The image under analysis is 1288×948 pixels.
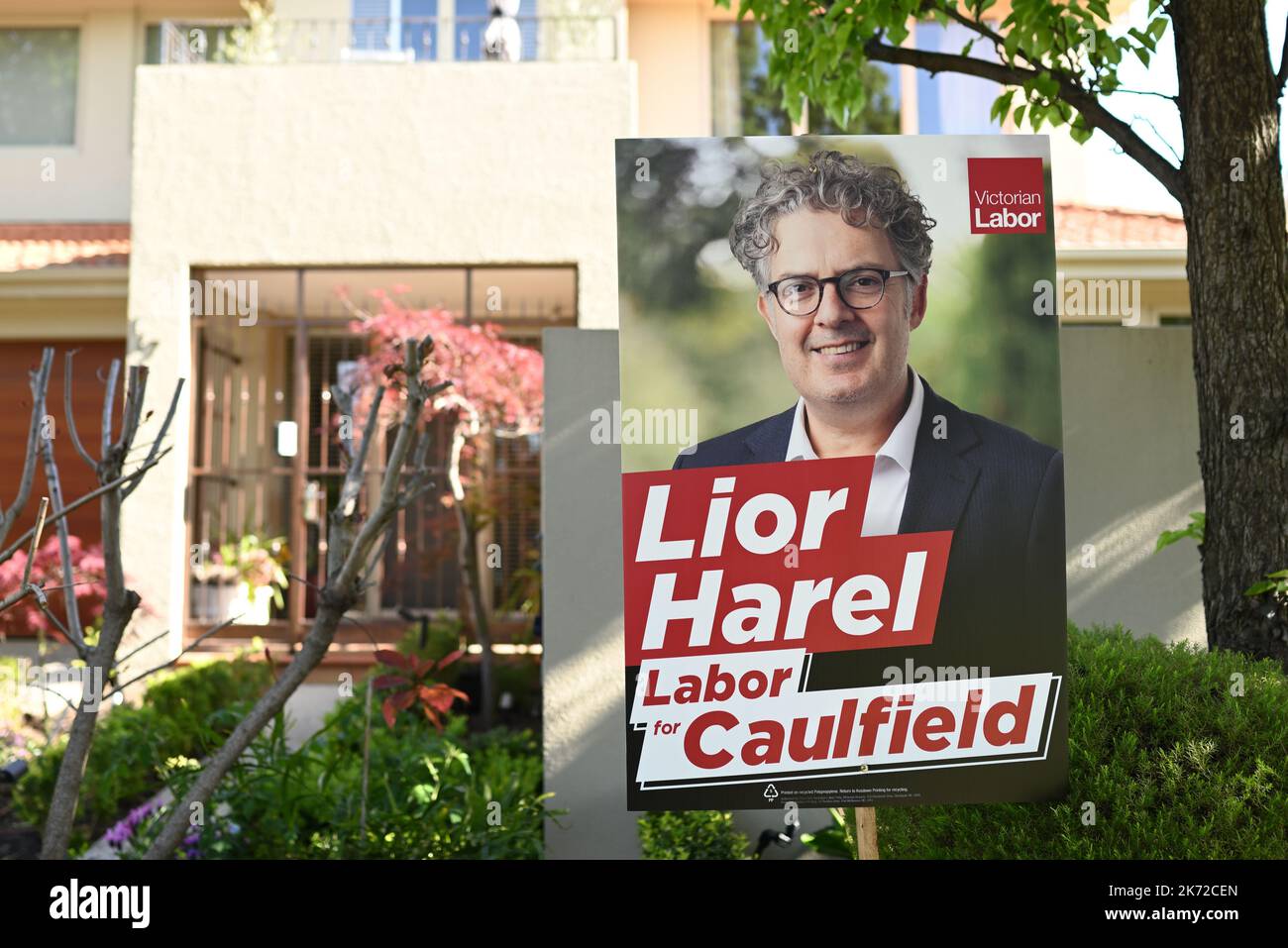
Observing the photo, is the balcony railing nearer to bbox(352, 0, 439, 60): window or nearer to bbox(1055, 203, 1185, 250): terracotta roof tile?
bbox(352, 0, 439, 60): window

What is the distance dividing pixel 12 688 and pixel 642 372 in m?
6.47

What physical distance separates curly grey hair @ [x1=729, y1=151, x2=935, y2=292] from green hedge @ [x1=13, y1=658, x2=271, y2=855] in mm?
3849

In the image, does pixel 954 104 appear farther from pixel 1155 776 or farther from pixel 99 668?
pixel 99 668

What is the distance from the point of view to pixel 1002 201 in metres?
3.50

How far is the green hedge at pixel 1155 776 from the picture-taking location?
3.41 metres

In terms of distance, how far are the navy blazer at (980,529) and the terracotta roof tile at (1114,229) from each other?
7.26 metres

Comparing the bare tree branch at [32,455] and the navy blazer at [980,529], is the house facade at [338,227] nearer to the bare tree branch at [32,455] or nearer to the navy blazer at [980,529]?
the bare tree branch at [32,455]

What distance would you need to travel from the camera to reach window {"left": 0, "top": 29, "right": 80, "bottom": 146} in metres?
12.2

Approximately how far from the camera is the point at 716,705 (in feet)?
11.3

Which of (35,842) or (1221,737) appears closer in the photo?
(1221,737)

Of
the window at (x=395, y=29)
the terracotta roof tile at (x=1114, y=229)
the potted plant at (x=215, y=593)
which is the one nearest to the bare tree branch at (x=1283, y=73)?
the terracotta roof tile at (x=1114, y=229)

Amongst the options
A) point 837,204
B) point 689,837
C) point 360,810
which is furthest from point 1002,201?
point 360,810

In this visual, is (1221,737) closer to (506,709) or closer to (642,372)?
(642,372)
